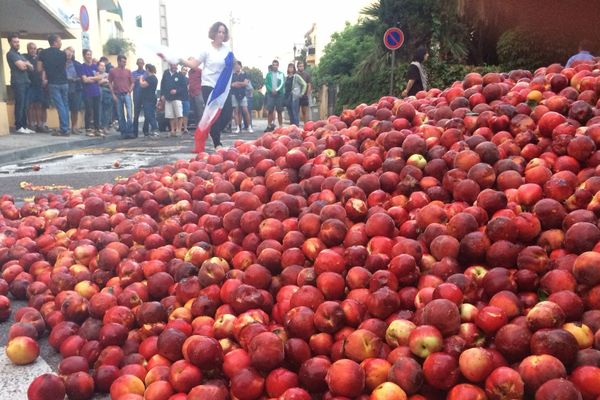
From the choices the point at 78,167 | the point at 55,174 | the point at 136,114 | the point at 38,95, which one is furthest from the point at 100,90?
the point at 55,174

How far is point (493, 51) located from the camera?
15031 millimetres

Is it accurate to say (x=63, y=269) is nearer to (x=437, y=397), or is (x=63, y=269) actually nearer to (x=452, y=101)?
(x=437, y=397)

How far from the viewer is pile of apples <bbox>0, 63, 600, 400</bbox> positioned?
1.99 metres

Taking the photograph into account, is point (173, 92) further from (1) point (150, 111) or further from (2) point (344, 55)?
(2) point (344, 55)

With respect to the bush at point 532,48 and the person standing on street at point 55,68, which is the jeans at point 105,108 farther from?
the bush at point 532,48

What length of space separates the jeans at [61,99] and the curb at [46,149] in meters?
0.88

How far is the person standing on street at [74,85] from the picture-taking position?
15214 millimetres

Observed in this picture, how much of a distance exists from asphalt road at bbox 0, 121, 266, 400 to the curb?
34cm

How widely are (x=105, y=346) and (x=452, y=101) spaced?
110 inches

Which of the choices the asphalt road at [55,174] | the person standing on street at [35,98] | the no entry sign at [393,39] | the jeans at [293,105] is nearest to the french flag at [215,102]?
the asphalt road at [55,174]

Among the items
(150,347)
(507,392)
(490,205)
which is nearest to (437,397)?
(507,392)

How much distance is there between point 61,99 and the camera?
14391mm

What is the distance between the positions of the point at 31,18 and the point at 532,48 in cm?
1351

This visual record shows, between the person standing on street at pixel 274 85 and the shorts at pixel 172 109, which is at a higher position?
the person standing on street at pixel 274 85
